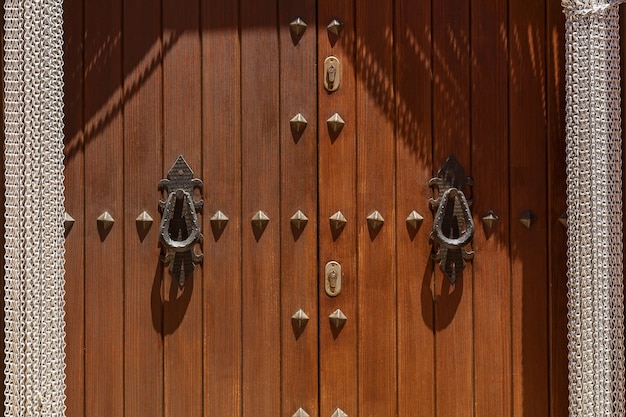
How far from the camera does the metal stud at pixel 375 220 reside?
4.33ft

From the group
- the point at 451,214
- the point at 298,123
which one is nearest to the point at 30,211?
the point at 298,123

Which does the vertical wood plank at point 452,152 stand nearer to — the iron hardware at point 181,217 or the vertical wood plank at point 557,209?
the vertical wood plank at point 557,209

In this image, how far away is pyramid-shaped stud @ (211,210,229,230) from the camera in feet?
4.33

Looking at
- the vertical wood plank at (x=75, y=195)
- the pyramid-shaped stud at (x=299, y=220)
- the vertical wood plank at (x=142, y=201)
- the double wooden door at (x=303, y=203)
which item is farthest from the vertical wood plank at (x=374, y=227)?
the vertical wood plank at (x=75, y=195)

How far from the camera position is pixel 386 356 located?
52.2 inches

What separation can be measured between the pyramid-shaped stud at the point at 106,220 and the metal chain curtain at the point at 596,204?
871 millimetres

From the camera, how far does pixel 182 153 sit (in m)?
1.32

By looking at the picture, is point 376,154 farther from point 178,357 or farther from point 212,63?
point 178,357

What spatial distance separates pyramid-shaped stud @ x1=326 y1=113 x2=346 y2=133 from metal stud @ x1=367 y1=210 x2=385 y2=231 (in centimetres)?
18

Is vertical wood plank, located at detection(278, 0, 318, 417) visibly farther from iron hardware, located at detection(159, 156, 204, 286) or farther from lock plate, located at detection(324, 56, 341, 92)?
iron hardware, located at detection(159, 156, 204, 286)

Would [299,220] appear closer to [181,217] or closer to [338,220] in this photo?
[338,220]

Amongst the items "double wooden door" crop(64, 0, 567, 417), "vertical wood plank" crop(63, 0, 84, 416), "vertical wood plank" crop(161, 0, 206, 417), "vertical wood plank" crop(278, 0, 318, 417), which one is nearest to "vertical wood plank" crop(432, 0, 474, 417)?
"double wooden door" crop(64, 0, 567, 417)

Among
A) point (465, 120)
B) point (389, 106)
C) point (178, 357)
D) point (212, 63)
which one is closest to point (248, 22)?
point (212, 63)

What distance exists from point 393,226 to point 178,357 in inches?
19.3
